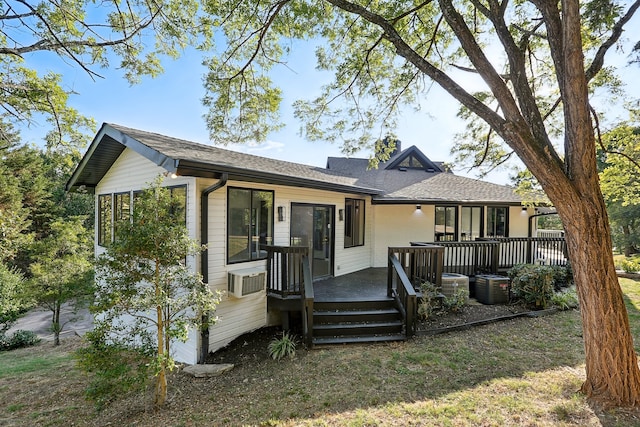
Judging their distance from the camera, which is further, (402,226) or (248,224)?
(402,226)

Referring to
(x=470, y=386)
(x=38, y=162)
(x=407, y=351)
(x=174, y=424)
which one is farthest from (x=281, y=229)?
(x=38, y=162)

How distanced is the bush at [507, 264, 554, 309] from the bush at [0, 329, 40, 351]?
49.6ft

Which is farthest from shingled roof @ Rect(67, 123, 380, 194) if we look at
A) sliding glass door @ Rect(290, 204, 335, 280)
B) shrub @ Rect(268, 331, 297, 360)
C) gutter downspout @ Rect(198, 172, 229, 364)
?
shrub @ Rect(268, 331, 297, 360)

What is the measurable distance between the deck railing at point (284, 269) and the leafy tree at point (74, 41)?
489 cm

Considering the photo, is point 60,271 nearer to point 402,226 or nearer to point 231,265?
point 231,265

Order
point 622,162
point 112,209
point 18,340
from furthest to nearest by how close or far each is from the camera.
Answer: point 18,340
point 112,209
point 622,162

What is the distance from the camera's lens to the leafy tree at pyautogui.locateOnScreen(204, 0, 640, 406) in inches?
132

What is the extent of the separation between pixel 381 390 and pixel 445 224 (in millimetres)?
8138

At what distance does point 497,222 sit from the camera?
1116cm

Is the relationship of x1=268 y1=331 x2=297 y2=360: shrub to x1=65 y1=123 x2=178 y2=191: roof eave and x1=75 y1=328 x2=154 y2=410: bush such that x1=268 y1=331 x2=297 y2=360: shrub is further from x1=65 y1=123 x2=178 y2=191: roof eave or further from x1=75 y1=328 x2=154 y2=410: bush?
x1=65 y1=123 x2=178 y2=191: roof eave

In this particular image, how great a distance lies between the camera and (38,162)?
1745 cm

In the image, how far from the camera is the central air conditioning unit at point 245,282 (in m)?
5.41

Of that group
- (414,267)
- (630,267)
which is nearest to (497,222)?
(630,267)

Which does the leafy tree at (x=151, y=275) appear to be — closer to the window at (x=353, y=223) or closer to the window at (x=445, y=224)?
the window at (x=353, y=223)
